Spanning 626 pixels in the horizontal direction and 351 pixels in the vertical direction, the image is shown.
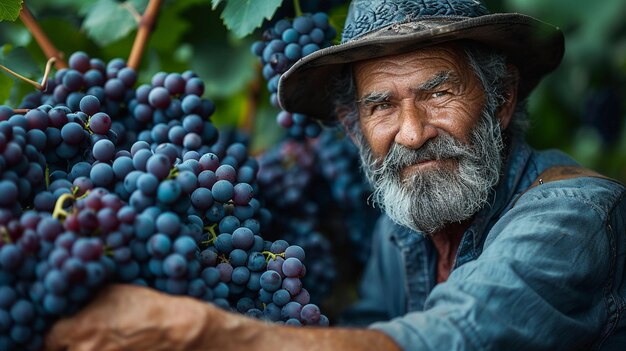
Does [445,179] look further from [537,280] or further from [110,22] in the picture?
[110,22]

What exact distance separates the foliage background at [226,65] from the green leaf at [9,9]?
29 cm

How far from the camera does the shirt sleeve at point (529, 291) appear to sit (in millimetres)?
1455

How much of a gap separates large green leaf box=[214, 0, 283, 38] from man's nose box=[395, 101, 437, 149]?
1.75 feet

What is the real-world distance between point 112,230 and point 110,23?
1.46 meters

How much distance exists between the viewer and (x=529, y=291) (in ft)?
5.03

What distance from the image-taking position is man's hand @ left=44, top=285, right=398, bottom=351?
4.40ft

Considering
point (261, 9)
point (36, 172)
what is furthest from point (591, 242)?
point (36, 172)

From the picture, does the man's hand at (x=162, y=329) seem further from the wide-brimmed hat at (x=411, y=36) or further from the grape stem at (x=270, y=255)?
the wide-brimmed hat at (x=411, y=36)

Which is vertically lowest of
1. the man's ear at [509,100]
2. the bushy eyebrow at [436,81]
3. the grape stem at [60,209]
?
the man's ear at [509,100]

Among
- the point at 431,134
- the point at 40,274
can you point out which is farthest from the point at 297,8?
the point at 40,274

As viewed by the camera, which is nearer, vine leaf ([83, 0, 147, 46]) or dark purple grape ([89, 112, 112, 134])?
dark purple grape ([89, 112, 112, 134])

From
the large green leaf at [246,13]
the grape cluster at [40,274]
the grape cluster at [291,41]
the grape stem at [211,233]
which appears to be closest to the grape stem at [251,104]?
the grape cluster at [291,41]

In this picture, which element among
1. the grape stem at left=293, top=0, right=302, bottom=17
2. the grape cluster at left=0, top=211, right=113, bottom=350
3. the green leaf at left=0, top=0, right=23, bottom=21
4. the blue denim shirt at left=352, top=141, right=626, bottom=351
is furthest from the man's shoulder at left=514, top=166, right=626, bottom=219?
the green leaf at left=0, top=0, right=23, bottom=21

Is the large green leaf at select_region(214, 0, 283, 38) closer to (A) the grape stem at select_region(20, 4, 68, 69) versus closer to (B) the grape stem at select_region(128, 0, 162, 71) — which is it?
(B) the grape stem at select_region(128, 0, 162, 71)
